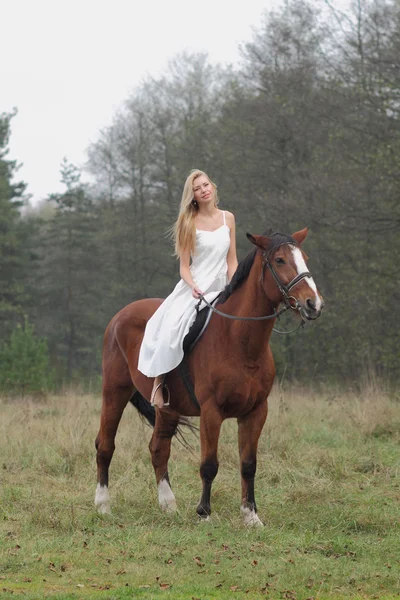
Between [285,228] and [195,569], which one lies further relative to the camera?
[285,228]

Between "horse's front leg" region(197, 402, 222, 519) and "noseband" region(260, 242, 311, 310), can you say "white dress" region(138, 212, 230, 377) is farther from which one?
"noseband" region(260, 242, 311, 310)

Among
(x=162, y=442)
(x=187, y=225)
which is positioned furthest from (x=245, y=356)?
(x=162, y=442)

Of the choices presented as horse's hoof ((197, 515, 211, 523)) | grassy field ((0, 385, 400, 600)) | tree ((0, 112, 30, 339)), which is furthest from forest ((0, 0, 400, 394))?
horse's hoof ((197, 515, 211, 523))

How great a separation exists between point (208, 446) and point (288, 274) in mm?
1479

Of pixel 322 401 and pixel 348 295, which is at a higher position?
pixel 348 295

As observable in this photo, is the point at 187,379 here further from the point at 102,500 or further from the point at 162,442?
the point at 102,500

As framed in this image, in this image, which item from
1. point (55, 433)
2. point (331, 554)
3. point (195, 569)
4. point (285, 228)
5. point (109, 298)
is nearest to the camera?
point (195, 569)

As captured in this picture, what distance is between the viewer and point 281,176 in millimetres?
25094

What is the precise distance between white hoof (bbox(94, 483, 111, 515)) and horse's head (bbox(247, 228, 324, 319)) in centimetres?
240

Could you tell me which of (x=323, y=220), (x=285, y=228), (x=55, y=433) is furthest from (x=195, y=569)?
(x=285, y=228)

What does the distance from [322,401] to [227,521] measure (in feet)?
25.0

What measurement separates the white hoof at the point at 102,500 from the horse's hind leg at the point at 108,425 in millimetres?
12

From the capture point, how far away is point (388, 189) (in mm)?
18312

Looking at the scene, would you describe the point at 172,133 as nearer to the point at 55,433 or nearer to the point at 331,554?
the point at 55,433
